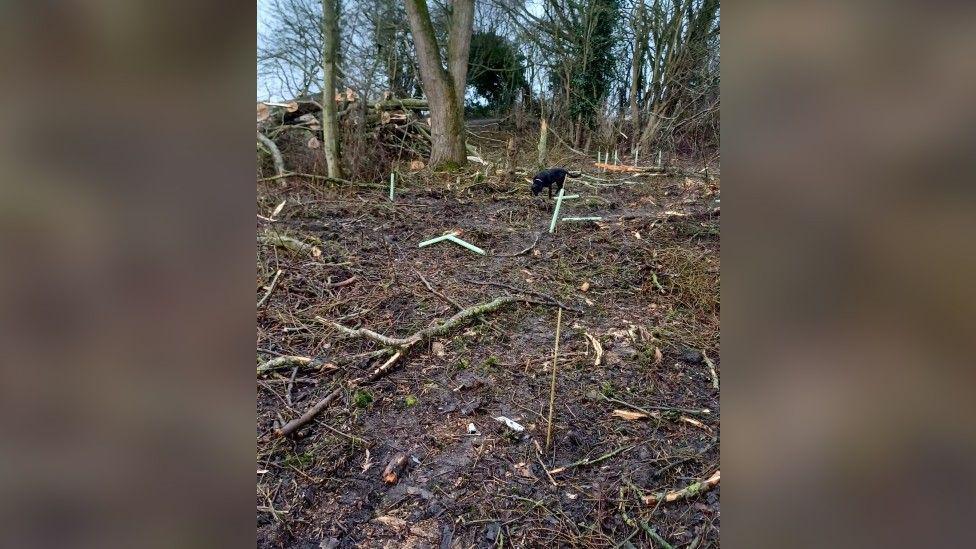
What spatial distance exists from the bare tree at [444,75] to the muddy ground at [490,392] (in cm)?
375

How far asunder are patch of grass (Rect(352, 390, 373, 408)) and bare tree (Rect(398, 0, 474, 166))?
6.70m

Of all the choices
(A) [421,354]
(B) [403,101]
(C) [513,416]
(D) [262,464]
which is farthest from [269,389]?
(B) [403,101]

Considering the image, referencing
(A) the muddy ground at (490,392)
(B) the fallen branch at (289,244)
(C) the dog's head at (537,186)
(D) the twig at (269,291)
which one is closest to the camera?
(A) the muddy ground at (490,392)

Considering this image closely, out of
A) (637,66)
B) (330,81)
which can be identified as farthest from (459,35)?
(637,66)

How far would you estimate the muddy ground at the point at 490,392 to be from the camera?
2053 mm

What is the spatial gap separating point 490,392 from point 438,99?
7.03 m

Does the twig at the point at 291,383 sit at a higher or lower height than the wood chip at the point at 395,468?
higher
